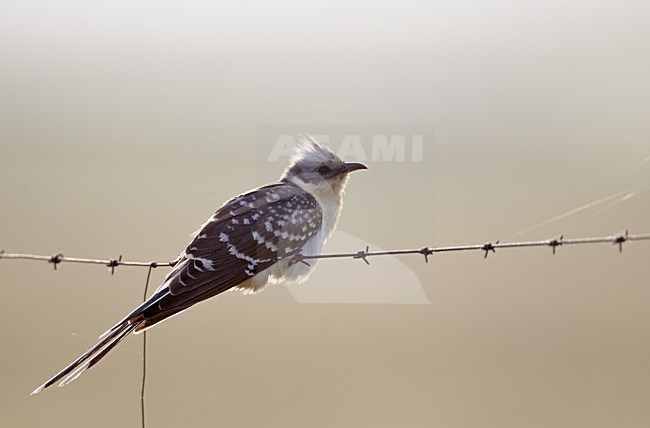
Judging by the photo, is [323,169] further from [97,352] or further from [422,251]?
[97,352]

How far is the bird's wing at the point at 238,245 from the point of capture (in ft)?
14.6

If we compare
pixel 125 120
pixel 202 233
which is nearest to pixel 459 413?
pixel 202 233

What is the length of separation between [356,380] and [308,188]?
3525mm

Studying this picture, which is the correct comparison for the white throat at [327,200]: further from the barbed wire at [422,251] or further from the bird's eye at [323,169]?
the barbed wire at [422,251]

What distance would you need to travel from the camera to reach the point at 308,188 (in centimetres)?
562

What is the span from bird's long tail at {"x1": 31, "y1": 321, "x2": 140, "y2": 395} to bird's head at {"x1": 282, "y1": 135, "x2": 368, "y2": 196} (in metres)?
1.74

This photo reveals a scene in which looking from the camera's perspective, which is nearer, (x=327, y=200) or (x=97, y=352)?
(x=97, y=352)

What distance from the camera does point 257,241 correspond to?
494 centimetres

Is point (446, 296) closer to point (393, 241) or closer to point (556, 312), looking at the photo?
point (556, 312)

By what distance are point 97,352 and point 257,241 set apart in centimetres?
115

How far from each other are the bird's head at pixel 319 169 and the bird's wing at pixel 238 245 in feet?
0.75

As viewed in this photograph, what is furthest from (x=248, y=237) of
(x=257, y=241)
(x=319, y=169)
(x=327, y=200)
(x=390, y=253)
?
(x=390, y=253)

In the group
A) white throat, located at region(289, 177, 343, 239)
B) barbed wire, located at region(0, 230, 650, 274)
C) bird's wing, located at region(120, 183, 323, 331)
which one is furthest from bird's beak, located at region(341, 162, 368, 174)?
barbed wire, located at region(0, 230, 650, 274)

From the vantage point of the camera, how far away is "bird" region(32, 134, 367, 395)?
4.42 m
